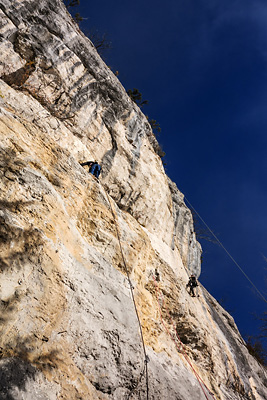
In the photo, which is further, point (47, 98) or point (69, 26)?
point (69, 26)

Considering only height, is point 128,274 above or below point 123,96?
below

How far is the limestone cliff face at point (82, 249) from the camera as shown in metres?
3.78

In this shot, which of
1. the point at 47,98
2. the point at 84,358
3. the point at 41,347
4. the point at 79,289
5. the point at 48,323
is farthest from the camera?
the point at 47,98

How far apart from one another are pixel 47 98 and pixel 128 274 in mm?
6875

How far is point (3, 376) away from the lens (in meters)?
2.94

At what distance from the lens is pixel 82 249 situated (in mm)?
5582

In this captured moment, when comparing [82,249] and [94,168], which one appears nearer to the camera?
[82,249]

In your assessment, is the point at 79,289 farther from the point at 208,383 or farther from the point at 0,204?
the point at 208,383

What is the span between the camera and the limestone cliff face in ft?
12.4

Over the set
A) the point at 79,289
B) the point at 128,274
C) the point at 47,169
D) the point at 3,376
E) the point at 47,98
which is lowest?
the point at 3,376

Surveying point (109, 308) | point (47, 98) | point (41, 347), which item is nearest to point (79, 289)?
point (109, 308)

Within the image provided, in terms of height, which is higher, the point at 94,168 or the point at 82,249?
the point at 94,168

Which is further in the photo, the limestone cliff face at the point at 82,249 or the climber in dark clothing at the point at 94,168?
the climber in dark clothing at the point at 94,168

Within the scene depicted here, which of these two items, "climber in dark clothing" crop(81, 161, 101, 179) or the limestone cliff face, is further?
"climber in dark clothing" crop(81, 161, 101, 179)
